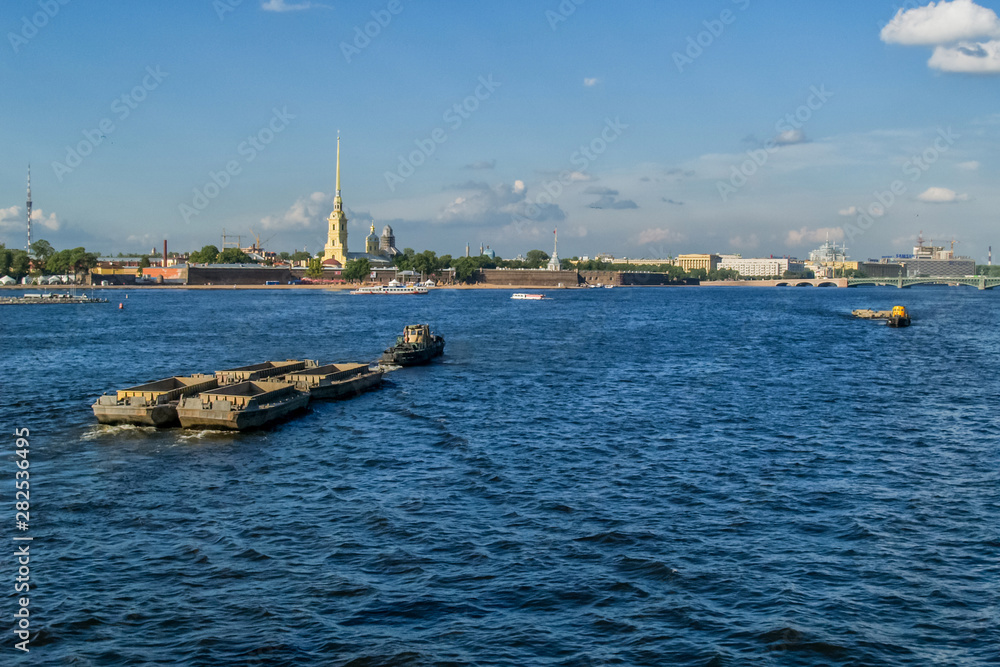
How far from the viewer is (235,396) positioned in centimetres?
3578

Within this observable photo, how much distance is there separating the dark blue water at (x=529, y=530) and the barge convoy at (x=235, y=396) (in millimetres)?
1102

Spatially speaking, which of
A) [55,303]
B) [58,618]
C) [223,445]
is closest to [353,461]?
[223,445]

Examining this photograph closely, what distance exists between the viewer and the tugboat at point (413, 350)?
2371 inches

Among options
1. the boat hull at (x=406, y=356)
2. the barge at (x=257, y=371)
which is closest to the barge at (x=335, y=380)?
the barge at (x=257, y=371)

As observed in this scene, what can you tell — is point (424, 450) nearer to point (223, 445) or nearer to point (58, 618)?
point (223, 445)

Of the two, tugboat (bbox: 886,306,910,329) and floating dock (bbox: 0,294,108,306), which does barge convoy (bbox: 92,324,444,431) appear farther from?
floating dock (bbox: 0,294,108,306)

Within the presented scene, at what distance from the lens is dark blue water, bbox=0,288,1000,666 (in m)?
16.0

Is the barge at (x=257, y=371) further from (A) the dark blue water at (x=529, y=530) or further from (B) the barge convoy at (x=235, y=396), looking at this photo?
(A) the dark blue water at (x=529, y=530)

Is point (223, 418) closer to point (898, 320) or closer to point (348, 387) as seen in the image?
point (348, 387)

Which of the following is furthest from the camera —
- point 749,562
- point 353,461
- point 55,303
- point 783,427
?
point 55,303

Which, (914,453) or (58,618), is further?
(914,453)

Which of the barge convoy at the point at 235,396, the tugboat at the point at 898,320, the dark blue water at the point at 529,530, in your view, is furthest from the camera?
the tugboat at the point at 898,320

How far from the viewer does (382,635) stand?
1595cm

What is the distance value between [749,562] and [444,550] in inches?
289
